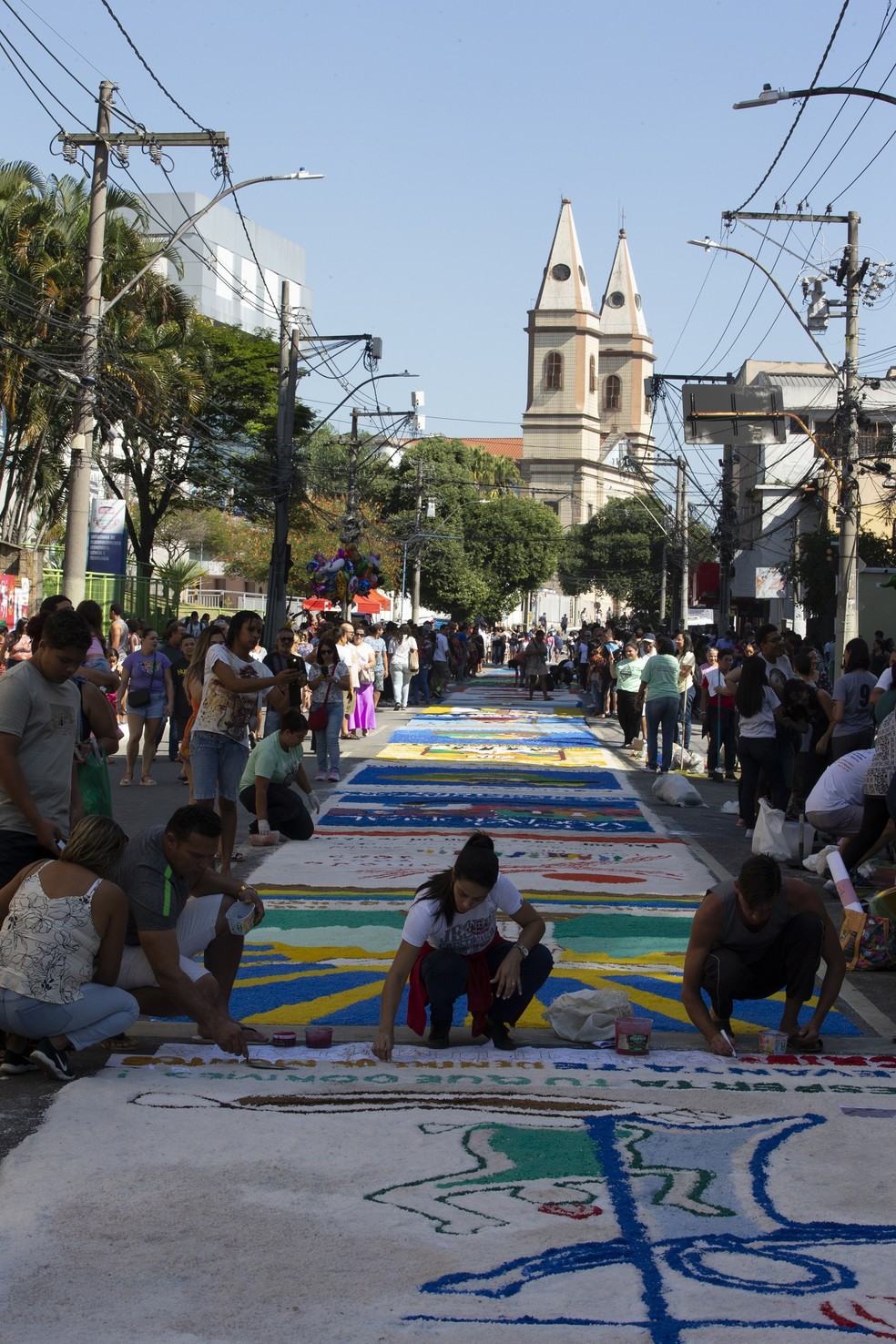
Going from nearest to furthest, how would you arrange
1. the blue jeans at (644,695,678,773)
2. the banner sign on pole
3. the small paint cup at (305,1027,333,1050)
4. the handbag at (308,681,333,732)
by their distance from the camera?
the small paint cup at (305,1027,333,1050) < the handbag at (308,681,333,732) < the blue jeans at (644,695,678,773) < the banner sign on pole

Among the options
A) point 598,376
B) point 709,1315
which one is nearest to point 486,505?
point 598,376

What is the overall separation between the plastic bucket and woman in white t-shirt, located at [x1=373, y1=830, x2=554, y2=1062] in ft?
1.36

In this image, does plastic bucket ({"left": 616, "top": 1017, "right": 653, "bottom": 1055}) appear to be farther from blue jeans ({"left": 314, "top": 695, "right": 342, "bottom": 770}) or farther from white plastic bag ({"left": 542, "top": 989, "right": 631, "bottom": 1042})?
blue jeans ({"left": 314, "top": 695, "right": 342, "bottom": 770})

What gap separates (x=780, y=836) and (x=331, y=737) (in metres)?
7.63

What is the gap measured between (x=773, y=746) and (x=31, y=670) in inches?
334

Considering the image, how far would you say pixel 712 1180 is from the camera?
5.34m

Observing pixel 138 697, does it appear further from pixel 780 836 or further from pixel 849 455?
pixel 849 455

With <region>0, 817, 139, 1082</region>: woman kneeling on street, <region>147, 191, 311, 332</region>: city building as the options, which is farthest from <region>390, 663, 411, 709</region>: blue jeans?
<region>147, 191, 311, 332</region>: city building

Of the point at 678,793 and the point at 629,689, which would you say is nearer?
the point at 678,793

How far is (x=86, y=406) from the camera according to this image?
19531 millimetres

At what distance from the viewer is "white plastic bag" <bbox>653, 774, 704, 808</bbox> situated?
1714cm

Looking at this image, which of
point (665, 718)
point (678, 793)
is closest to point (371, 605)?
point (665, 718)

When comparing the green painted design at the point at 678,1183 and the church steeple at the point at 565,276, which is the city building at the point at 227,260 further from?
the green painted design at the point at 678,1183

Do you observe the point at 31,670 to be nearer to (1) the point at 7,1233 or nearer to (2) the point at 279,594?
(1) the point at 7,1233
